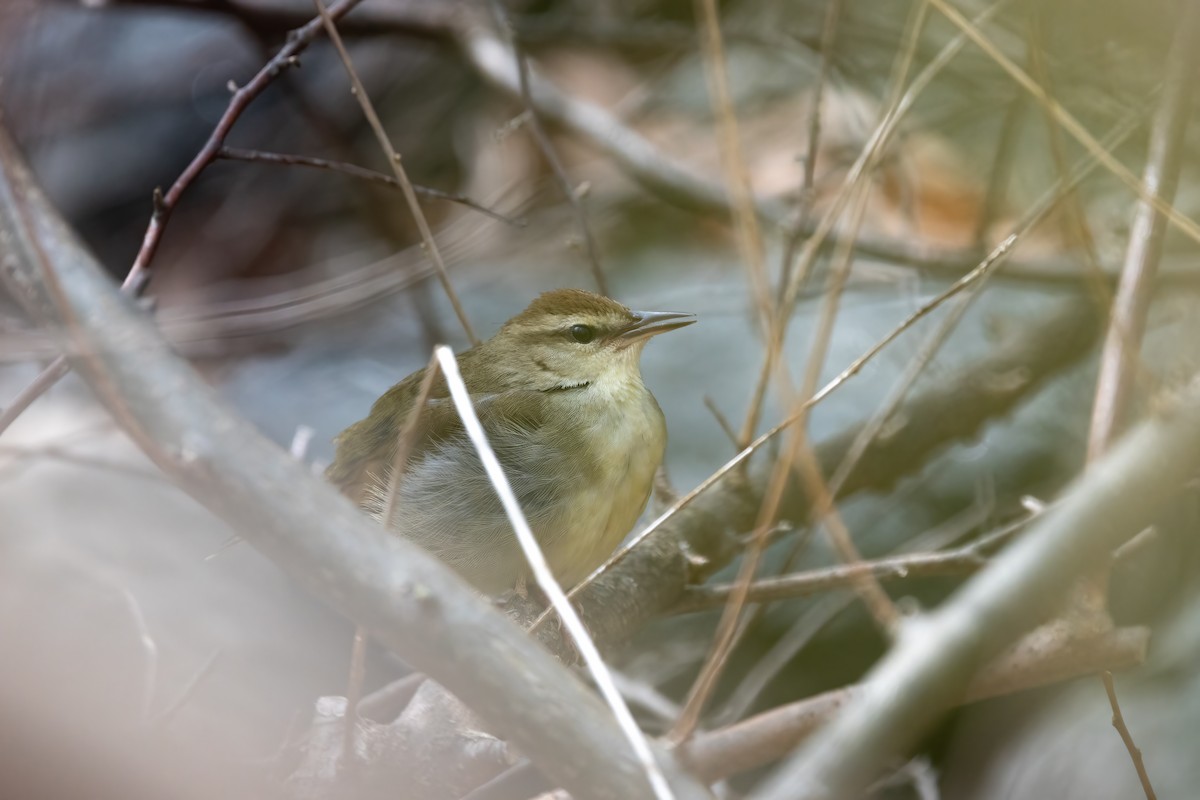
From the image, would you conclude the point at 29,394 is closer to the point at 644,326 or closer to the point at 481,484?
the point at 481,484

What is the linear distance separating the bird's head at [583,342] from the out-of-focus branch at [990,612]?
1.23 metres

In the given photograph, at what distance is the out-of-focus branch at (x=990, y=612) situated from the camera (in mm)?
1306

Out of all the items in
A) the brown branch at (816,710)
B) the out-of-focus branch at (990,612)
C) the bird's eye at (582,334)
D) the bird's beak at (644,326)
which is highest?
the bird's eye at (582,334)

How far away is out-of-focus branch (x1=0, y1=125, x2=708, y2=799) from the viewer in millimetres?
1349

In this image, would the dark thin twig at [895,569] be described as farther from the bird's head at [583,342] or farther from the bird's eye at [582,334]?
the bird's eye at [582,334]

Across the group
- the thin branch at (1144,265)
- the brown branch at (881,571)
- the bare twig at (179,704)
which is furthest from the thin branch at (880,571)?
the bare twig at (179,704)

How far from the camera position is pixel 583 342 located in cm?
283

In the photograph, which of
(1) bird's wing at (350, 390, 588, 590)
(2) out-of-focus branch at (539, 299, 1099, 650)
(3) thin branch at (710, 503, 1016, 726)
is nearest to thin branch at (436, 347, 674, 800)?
(1) bird's wing at (350, 390, 588, 590)

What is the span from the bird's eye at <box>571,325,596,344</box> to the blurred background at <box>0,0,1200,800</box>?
1.84 ft

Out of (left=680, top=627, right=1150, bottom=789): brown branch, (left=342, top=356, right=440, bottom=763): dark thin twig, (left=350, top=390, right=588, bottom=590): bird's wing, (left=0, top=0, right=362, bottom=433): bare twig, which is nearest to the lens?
(left=342, top=356, right=440, bottom=763): dark thin twig

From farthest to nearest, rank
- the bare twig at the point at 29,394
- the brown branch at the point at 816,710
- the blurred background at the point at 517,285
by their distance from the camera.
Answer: the blurred background at the point at 517,285 < the brown branch at the point at 816,710 < the bare twig at the point at 29,394

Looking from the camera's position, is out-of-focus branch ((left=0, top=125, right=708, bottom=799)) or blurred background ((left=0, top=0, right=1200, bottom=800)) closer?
out-of-focus branch ((left=0, top=125, right=708, bottom=799))

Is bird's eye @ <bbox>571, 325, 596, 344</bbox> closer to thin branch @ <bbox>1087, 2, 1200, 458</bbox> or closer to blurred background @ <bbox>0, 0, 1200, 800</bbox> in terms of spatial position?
blurred background @ <bbox>0, 0, 1200, 800</bbox>

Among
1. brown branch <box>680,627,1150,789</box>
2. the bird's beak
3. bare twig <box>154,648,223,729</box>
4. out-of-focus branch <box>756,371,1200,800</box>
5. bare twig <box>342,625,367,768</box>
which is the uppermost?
the bird's beak
